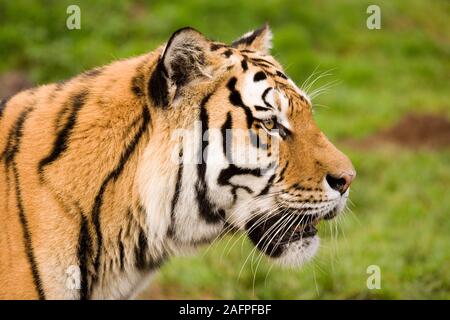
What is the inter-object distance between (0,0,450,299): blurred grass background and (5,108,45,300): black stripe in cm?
119

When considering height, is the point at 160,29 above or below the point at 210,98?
above

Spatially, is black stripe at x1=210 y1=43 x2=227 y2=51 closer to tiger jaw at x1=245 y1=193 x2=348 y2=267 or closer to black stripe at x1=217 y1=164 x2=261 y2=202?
black stripe at x1=217 y1=164 x2=261 y2=202

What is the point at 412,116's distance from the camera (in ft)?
26.3

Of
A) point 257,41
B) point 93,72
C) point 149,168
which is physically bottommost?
point 149,168

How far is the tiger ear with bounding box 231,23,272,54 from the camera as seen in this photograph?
2.86 m

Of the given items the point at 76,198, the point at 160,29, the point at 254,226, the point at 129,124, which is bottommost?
the point at 254,226

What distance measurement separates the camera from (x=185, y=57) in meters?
2.41

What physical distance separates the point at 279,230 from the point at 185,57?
722 millimetres

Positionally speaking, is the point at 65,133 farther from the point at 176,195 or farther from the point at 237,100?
the point at 237,100

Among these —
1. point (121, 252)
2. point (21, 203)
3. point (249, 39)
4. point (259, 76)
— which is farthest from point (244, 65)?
point (21, 203)

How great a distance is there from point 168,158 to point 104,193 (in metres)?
0.25

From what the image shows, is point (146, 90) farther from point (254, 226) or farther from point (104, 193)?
point (254, 226)
